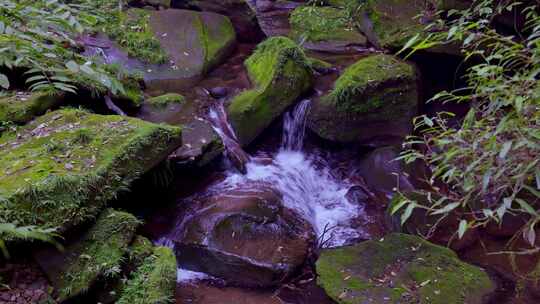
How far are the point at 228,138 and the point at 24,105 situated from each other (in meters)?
2.32

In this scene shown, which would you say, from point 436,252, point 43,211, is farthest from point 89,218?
point 436,252

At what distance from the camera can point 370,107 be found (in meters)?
5.99

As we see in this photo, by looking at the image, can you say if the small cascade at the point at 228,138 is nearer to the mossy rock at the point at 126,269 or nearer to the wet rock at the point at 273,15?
the mossy rock at the point at 126,269

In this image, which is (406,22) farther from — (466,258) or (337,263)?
(337,263)

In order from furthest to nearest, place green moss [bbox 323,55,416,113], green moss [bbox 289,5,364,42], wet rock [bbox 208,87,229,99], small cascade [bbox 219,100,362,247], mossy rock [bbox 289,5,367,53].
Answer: green moss [bbox 289,5,364,42]
mossy rock [bbox 289,5,367,53]
wet rock [bbox 208,87,229,99]
green moss [bbox 323,55,416,113]
small cascade [bbox 219,100,362,247]

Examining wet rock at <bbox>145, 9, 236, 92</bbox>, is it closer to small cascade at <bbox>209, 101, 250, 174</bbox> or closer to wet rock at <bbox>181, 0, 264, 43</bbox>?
Result: wet rock at <bbox>181, 0, 264, 43</bbox>

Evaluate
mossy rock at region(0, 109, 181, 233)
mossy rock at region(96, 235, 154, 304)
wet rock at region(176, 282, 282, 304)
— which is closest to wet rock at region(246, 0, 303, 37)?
mossy rock at region(0, 109, 181, 233)

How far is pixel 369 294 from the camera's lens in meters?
3.82

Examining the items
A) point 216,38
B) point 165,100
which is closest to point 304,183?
point 165,100

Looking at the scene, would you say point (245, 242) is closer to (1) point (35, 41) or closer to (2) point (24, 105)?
(2) point (24, 105)

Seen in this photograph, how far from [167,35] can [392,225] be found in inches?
191

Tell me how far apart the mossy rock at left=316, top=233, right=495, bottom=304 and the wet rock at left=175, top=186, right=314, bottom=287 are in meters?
0.38

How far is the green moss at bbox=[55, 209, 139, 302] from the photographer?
3385mm

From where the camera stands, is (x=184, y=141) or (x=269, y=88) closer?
(x=184, y=141)
